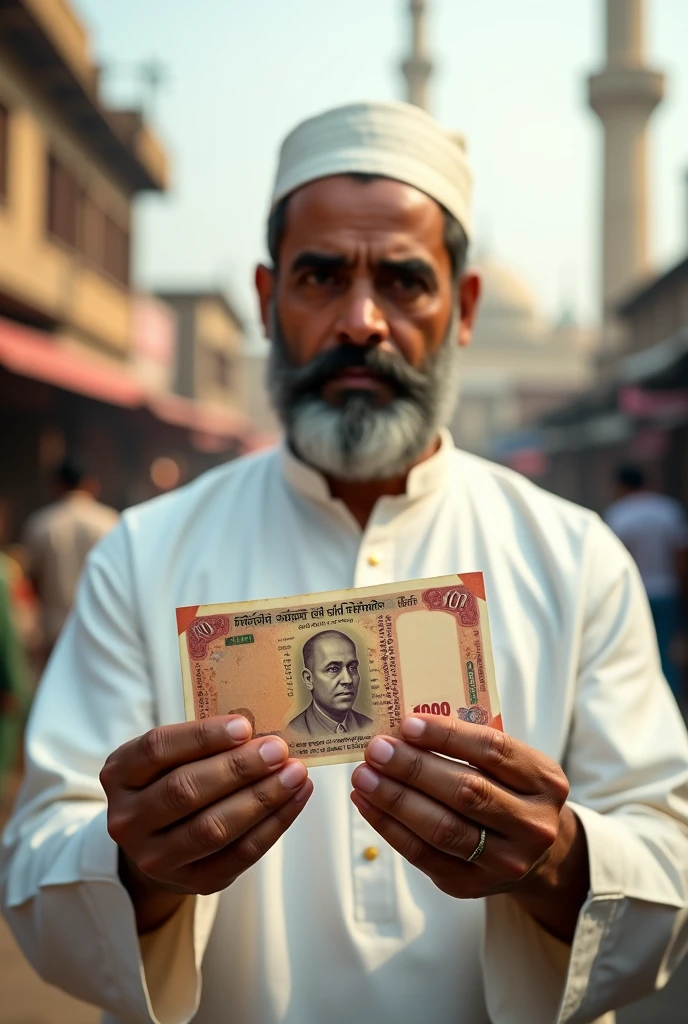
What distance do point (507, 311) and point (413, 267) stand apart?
67.1 m

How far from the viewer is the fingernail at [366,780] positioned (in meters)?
1.42

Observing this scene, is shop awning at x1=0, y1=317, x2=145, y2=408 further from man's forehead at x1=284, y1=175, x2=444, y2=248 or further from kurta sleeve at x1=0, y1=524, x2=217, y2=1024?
kurta sleeve at x1=0, y1=524, x2=217, y2=1024

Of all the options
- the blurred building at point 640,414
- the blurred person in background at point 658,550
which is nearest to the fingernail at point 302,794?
the blurred person in background at point 658,550

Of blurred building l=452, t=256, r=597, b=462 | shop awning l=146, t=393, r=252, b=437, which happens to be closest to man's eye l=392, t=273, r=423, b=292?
shop awning l=146, t=393, r=252, b=437

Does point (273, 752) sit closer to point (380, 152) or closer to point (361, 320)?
point (361, 320)

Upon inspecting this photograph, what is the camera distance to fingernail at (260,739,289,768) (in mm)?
1416

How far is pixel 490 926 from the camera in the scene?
1701 mm

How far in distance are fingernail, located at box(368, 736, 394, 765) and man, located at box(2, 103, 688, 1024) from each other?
0.01 m

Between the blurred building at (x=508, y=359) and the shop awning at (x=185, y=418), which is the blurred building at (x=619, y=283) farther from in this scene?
the blurred building at (x=508, y=359)

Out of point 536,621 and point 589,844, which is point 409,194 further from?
point 589,844

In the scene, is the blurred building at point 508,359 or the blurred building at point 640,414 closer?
the blurred building at point 640,414

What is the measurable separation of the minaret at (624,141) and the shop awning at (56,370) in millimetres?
18040

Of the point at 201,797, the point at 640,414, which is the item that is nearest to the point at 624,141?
the point at 640,414

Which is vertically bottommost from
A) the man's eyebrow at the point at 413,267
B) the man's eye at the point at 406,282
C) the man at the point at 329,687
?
the man at the point at 329,687
